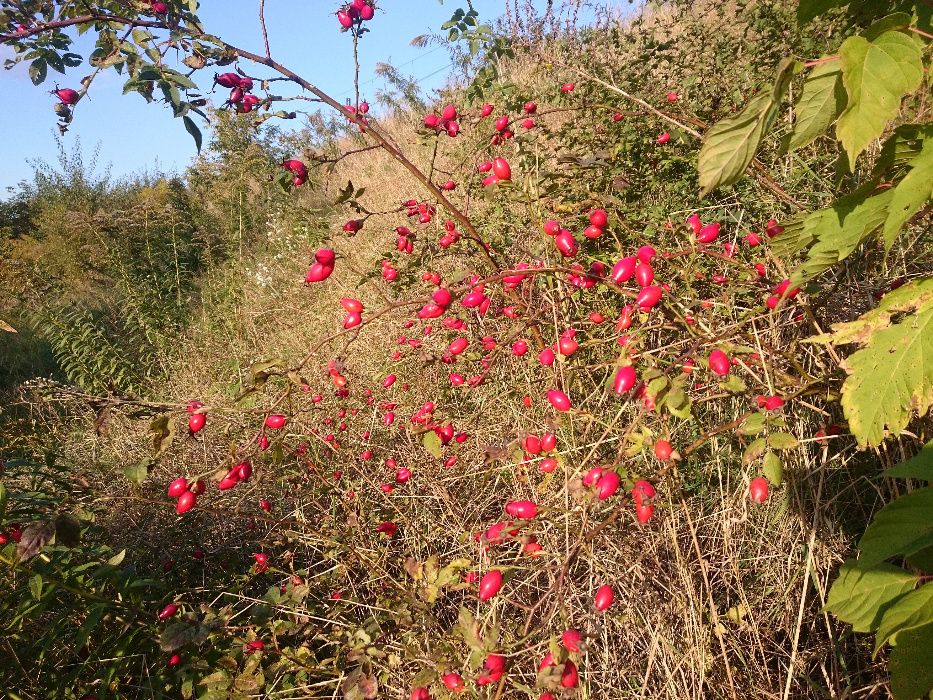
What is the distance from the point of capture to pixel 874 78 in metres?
0.80

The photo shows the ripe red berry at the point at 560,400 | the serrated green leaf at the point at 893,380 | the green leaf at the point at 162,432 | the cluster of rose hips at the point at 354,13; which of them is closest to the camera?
the serrated green leaf at the point at 893,380

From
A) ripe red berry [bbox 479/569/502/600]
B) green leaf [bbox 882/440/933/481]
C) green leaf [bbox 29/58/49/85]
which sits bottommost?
green leaf [bbox 882/440/933/481]

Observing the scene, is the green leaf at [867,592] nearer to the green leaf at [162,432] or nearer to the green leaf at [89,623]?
the green leaf at [162,432]

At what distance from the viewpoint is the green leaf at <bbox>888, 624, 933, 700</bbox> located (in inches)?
31.3

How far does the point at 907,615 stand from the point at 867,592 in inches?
7.5

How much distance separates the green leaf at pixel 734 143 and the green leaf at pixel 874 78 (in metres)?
0.10

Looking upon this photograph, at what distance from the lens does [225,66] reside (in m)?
1.72

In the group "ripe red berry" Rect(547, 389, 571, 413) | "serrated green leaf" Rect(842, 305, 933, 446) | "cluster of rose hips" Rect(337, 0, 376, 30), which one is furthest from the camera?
"cluster of rose hips" Rect(337, 0, 376, 30)

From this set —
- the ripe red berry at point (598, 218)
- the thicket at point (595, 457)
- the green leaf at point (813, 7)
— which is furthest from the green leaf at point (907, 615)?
the ripe red berry at point (598, 218)

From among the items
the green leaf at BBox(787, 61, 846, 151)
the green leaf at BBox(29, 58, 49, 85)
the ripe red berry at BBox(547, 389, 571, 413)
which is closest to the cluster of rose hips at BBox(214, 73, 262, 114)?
the green leaf at BBox(29, 58, 49, 85)

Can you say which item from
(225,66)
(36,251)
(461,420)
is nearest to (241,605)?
(461,420)

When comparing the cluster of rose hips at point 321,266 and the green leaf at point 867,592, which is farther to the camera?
the cluster of rose hips at point 321,266

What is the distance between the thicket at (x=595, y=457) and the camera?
3.21 ft

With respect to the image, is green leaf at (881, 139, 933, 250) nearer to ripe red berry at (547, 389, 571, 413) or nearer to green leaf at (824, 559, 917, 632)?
green leaf at (824, 559, 917, 632)
